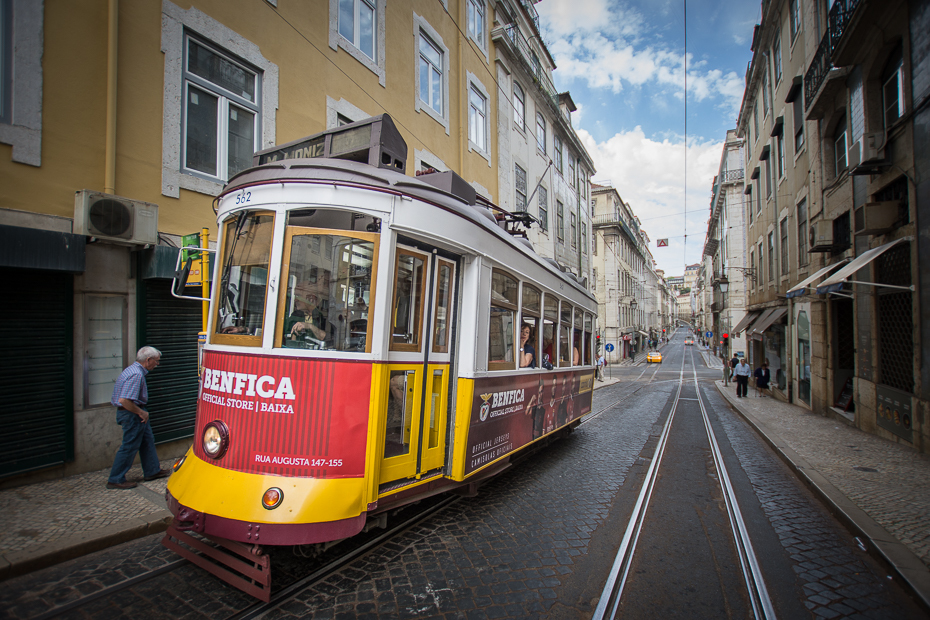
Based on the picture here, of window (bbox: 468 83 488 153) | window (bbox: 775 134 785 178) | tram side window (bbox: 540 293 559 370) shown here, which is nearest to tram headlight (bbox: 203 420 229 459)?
tram side window (bbox: 540 293 559 370)

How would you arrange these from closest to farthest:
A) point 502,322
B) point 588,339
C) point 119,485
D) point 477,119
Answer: point 502,322
point 119,485
point 588,339
point 477,119

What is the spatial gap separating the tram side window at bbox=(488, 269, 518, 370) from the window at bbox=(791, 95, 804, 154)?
14.7 meters

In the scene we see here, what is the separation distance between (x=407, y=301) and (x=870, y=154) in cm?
1012

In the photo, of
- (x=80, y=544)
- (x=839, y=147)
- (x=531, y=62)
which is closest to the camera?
(x=80, y=544)

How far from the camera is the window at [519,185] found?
18.3 meters

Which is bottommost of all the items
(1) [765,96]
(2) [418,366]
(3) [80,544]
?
(3) [80,544]

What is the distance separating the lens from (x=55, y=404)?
5.37 meters

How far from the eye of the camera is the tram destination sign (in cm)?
416

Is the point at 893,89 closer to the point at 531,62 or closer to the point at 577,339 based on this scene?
the point at 577,339

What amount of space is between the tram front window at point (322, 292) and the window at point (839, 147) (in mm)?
Result: 13658

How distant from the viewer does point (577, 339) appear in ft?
26.7

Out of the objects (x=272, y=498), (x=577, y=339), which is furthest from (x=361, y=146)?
(x=577, y=339)

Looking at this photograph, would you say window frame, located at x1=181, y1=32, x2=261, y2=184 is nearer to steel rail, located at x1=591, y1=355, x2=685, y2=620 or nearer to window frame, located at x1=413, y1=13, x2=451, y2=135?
window frame, located at x1=413, y1=13, x2=451, y2=135

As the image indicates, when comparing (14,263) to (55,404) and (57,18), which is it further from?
(57,18)
